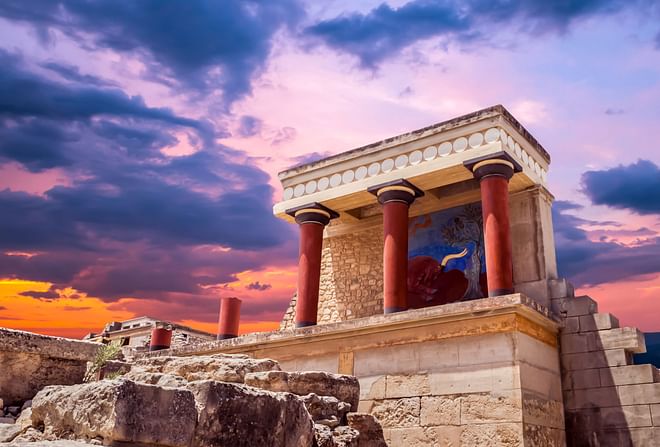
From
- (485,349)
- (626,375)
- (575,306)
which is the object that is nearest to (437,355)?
(485,349)

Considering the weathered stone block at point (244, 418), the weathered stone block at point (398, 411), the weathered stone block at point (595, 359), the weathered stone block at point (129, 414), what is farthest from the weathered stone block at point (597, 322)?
the weathered stone block at point (129, 414)

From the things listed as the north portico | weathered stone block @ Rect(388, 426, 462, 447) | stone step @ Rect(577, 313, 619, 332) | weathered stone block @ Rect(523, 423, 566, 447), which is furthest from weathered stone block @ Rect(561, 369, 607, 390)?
weathered stone block @ Rect(388, 426, 462, 447)

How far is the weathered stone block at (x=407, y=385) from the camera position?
9781 millimetres

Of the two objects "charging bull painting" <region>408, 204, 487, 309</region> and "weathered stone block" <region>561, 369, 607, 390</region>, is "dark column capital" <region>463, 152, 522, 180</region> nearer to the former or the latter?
"charging bull painting" <region>408, 204, 487, 309</region>

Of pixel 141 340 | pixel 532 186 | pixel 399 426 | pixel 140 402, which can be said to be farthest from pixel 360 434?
pixel 141 340

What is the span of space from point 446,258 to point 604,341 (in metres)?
4.27

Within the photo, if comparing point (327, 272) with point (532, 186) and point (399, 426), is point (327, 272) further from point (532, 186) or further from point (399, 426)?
point (399, 426)

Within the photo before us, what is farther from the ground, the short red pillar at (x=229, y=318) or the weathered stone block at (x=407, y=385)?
the short red pillar at (x=229, y=318)

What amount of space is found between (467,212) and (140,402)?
11466 millimetres

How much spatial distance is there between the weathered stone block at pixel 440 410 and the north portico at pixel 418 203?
2.35m

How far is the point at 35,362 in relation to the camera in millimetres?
6320

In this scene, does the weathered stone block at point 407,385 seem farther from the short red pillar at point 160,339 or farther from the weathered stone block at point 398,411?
the short red pillar at point 160,339

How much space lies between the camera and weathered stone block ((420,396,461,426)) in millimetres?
9250

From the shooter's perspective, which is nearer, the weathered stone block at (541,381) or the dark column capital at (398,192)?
the weathered stone block at (541,381)
